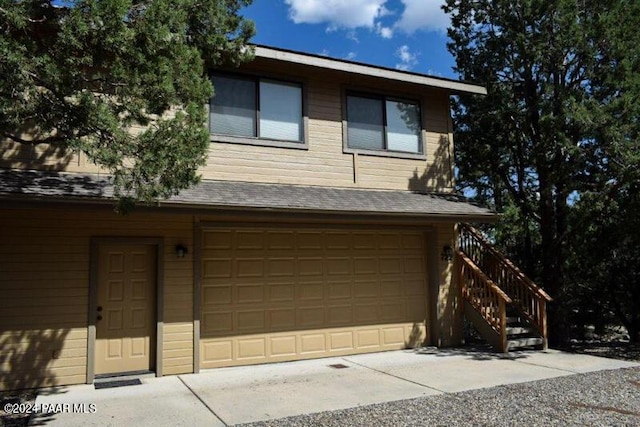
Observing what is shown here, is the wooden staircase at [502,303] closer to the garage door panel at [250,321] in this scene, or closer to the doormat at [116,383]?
the garage door panel at [250,321]

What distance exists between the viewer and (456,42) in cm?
1198

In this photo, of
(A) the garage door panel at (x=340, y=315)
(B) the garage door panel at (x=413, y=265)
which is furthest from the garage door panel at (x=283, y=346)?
(B) the garage door panel at (x=413, y=265)

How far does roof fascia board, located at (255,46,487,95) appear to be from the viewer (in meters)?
8.89

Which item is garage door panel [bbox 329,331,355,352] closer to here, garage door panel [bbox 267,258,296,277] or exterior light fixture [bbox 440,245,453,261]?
garage door panel [bbox 267,258,296,277]

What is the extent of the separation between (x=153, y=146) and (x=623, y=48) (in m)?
8.67

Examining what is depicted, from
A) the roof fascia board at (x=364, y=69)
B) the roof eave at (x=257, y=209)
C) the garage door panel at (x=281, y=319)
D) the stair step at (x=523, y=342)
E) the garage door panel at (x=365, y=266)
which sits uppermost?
the roof fascia board at (x=364, y=69)

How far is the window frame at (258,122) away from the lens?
8736mm

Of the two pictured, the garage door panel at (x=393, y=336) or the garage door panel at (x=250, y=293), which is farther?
the garage door panel at (x=393, y=336)

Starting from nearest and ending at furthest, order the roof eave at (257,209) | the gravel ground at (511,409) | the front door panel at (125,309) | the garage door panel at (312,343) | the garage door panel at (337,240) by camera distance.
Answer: the gravel ground at (511,409) → the roof eave at (257,209) → the front door panel at (125,309) → the garage door panel at (312,343) → the garage door panel at (337,240)

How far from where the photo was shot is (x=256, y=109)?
914 cm

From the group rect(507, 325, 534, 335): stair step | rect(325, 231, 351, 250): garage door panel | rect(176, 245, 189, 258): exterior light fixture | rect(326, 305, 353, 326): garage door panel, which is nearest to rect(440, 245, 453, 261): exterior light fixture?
rect(507, 325, 534, 335): stair step

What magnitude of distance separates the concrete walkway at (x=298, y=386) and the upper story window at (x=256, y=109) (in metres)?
3.97

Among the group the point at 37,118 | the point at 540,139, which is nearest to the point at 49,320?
the point at 37,118

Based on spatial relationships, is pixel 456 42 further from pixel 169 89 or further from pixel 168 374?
pixel 168 374
